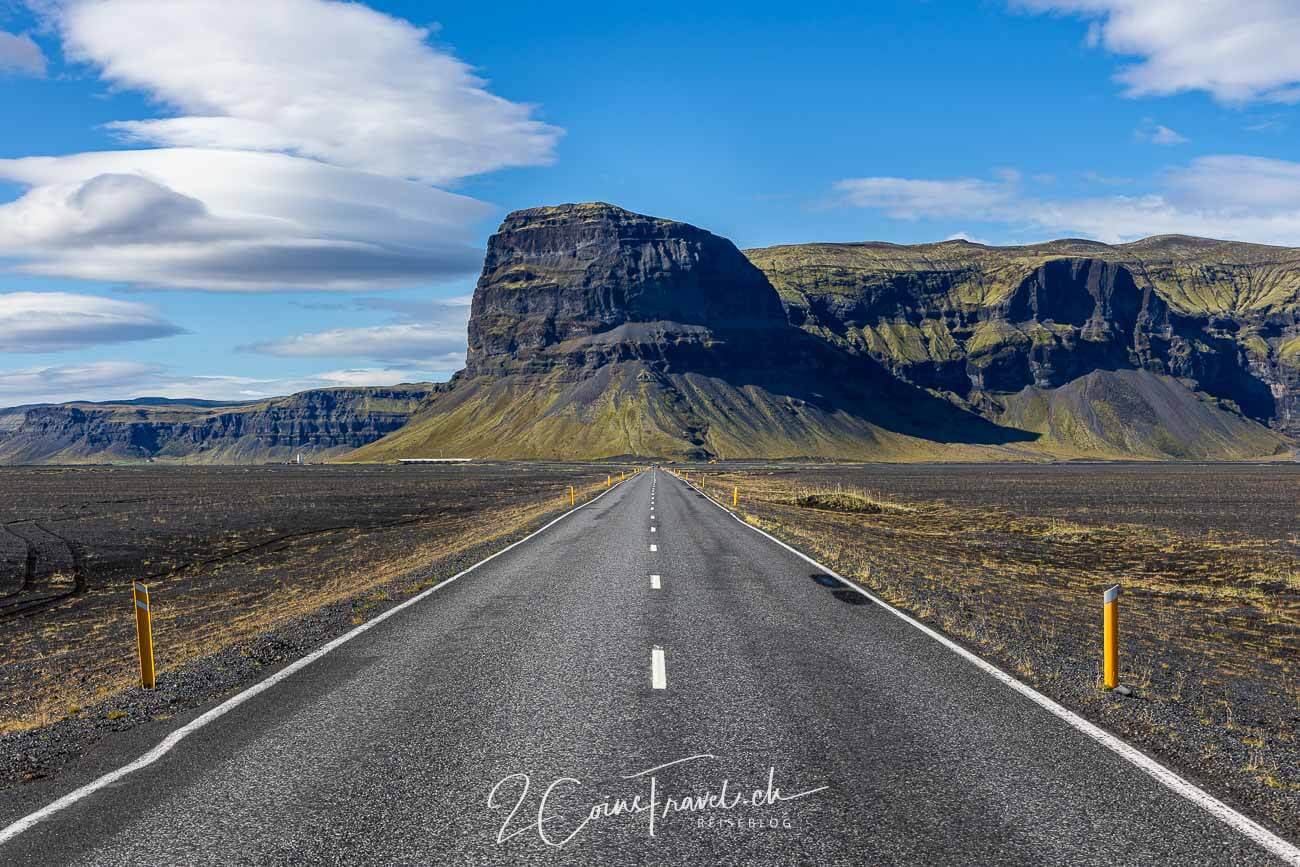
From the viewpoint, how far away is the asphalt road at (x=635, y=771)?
5527 mm

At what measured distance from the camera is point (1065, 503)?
56125 millimetres

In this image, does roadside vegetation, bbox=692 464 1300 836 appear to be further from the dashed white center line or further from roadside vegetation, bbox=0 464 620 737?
roadside vegetation, bbox=0 464 620 737

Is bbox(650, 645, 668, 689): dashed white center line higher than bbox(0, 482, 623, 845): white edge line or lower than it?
lower

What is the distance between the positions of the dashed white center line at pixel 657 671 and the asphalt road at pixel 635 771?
5 centimetres

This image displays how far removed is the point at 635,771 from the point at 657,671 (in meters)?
3.28

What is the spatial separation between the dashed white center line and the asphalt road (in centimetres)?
5

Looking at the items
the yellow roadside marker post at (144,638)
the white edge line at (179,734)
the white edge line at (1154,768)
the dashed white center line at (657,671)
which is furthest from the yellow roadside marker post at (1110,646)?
the yellow roadside marker post at (144,638)

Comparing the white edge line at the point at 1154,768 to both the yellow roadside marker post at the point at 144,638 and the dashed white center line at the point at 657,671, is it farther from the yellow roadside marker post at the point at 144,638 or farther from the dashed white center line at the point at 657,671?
the yellow roadside marker post at the point at 144,638

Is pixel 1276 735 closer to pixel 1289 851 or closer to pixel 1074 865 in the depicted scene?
pixel 1289 851

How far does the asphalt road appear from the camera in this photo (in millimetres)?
5527

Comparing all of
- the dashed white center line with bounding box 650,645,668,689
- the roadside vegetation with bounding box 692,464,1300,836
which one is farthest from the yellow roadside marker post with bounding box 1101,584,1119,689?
the dashed white center line with bounding box 650,645,668,689

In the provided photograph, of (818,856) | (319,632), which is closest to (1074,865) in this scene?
(818,856)

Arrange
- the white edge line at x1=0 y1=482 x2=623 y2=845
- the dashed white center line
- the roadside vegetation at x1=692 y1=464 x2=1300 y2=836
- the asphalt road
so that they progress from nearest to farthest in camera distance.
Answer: the asphalt road < the white edge line at x1=0 y1=482 x2=623 y2=845 < the roadside vegetation at x1=692 y1=464 x2=1300 y2=836 < the dashed white center line

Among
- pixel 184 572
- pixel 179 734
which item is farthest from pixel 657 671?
pixel 184 572
